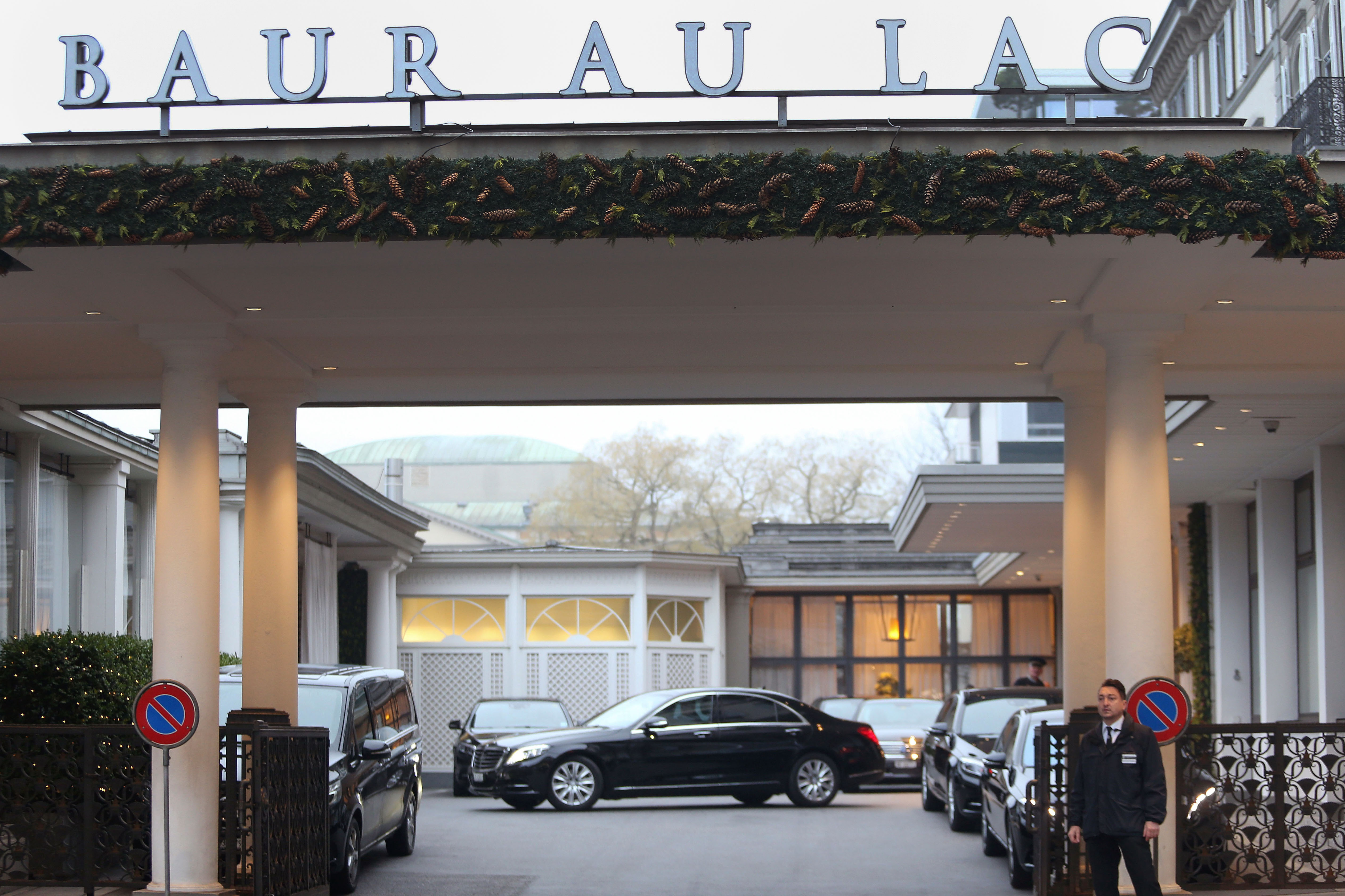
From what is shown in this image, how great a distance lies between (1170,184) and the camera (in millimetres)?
8484

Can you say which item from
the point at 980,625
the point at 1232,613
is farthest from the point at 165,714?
the point at 980,625

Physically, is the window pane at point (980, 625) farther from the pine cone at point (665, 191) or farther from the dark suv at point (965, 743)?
the pine cone at point (665, 191)

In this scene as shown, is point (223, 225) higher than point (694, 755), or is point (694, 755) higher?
point (223, 225)

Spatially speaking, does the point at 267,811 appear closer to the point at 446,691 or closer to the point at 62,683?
the point at 62,683

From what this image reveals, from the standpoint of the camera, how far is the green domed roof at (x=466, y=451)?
327 ft

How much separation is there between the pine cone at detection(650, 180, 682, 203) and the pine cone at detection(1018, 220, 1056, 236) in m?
1.95

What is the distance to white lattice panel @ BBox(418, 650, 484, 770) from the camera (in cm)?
2761

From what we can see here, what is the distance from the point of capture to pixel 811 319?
1090 cm

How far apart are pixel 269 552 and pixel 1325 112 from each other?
12810 millimetres

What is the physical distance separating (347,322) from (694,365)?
3.15 m

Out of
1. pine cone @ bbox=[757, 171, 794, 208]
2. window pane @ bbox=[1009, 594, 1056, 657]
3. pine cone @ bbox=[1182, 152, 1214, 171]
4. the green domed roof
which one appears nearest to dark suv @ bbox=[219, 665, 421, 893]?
pine cone @ bbox=[757, 171, 794, 208]

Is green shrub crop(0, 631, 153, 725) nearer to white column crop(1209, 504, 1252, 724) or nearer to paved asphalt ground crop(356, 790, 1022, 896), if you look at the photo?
paved asphalt ground crop(356, 790, 1022, 896)

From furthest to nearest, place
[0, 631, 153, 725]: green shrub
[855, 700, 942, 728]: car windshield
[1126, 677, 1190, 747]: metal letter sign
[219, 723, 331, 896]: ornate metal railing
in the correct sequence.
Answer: [855, 700, 942, 728]: car windshield < [0, 631, 153, 725]: green shrub < [219, 723, 331, 896]: ornate metal railing < [1126, 677, 1190, 747]: metal letter sign

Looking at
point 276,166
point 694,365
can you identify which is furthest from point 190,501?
point 694,365
